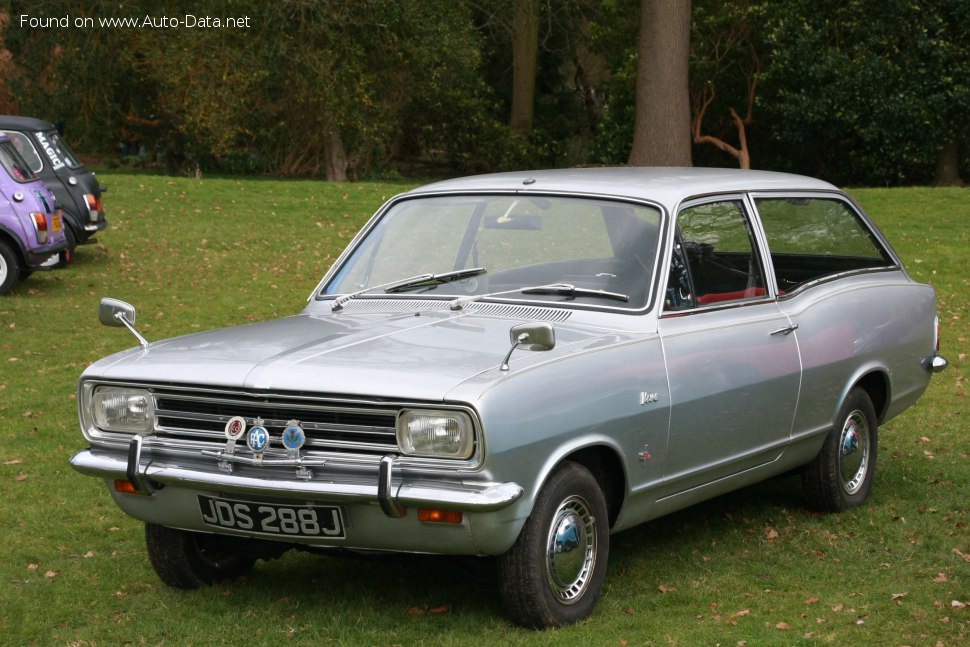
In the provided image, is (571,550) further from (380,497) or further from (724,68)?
(724,68)

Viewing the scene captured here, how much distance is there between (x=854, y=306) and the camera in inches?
275

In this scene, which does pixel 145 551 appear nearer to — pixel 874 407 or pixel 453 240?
pixel 453 240

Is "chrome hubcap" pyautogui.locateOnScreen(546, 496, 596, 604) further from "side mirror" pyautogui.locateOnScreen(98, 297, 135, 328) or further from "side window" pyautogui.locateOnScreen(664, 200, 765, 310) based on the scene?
"side mirror" pyautogui.locateOnScreen(98, 297, 135, 328)

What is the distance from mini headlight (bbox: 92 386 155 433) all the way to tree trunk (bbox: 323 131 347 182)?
30.5m

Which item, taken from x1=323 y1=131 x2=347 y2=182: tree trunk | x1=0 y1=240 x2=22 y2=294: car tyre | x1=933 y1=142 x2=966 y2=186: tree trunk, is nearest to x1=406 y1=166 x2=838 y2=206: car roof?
x1=0 y1=240 x2=22 y2=294: car tyre

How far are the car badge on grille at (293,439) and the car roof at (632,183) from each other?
2.01 meters

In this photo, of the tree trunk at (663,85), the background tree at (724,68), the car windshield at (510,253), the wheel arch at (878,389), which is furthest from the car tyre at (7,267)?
the background tree at (724,68)

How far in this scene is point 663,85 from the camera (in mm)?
20750

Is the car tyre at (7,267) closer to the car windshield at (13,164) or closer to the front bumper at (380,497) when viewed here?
the car windshield at (13,164)

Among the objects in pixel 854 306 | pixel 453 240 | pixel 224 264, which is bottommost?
pixel 224 264

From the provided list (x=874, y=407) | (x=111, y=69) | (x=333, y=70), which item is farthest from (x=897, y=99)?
(x=874, y=407)

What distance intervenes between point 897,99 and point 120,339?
20.7 metres

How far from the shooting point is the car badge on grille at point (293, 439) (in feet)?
15.8

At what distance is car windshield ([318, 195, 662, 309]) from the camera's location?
5902mm
